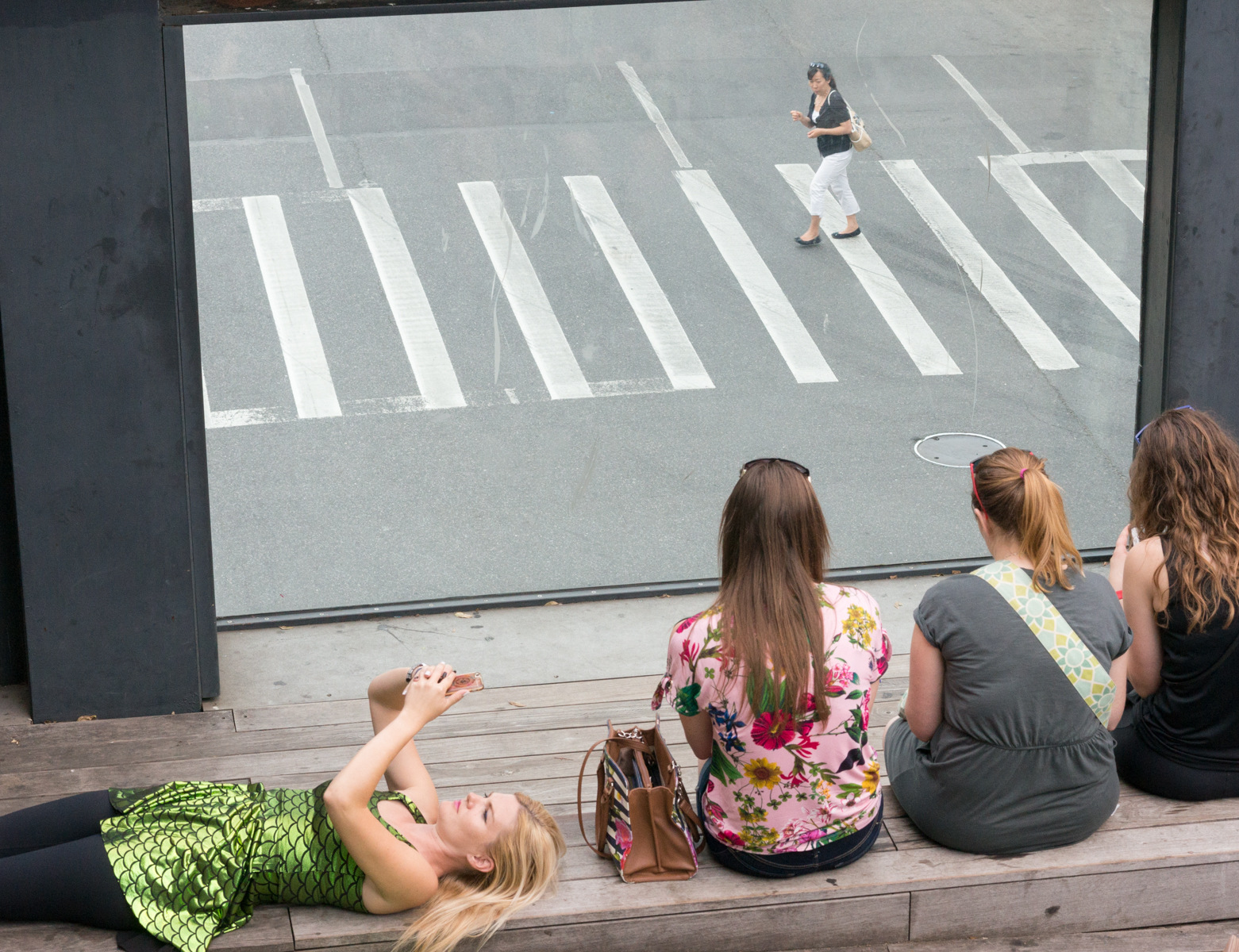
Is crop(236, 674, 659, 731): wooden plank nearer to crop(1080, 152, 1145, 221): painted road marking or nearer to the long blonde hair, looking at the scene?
the long blonde hair

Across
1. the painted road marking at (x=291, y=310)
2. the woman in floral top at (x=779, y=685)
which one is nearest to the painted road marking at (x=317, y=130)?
the painted road marking at (x=291, y=310)

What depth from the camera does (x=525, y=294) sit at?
17.5 feet

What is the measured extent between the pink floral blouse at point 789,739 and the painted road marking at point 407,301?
92.7 inches

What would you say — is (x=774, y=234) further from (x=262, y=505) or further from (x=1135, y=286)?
(x=262, y=505)

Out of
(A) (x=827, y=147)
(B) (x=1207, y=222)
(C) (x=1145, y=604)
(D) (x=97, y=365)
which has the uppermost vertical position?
(A) (x=827, y=147)

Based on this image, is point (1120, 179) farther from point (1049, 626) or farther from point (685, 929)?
point (685, 929)

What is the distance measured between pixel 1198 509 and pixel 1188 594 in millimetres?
220

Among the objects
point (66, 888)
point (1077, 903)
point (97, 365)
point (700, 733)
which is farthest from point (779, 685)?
point (97, 365)

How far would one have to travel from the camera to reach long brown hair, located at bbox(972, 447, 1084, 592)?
3.26 m

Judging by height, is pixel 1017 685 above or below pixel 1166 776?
above

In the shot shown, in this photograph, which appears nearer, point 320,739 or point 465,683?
point 465,683

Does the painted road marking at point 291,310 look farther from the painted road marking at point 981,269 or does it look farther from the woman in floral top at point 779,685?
the woman in floral top at point 779,685

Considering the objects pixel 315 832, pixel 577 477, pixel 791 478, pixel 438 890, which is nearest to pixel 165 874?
pixel 315 832

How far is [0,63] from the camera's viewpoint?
4.04 meters
